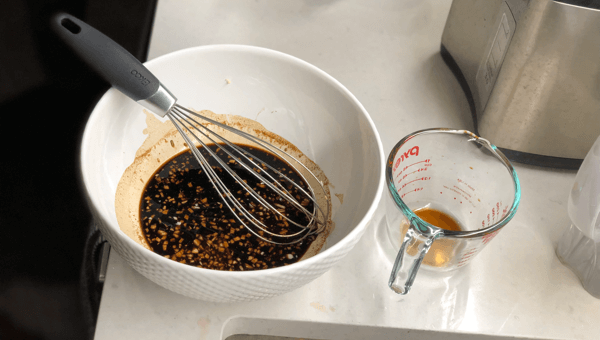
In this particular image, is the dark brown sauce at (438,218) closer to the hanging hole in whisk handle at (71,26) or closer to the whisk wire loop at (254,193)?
the whisk wire loop at (254,193)

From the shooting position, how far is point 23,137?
0.40 meters

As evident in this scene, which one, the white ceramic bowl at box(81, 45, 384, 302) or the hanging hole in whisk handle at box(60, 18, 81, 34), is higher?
the hanging hole in whisk handle at box(60, 18, 81, 34)

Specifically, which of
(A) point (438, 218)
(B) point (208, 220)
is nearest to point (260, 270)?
(B) point (208, 220)

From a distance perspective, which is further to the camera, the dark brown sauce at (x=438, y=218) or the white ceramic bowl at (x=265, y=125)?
the dark brown sauce at (x=438, y=218)

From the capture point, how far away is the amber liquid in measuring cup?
1.51 feet

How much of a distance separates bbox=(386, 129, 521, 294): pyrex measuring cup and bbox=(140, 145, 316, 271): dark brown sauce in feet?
0.32

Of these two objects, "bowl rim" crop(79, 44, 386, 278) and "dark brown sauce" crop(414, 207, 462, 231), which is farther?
"dark brown sauce" crop(414, 207, 462, 231)

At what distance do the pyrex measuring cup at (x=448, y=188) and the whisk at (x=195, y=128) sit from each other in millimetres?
87

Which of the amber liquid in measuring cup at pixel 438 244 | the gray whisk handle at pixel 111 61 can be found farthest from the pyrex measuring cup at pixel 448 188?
the gray whisk handle at pixel 111 61

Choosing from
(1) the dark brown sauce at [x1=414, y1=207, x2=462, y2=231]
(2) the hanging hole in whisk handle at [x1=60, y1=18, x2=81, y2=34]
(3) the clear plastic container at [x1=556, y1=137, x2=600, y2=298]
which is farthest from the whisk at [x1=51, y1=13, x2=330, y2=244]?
(3) the clear plastic container at [x1=556, y1=137, x2=600, y2=298]

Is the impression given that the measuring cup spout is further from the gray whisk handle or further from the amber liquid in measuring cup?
the gray whisk handle

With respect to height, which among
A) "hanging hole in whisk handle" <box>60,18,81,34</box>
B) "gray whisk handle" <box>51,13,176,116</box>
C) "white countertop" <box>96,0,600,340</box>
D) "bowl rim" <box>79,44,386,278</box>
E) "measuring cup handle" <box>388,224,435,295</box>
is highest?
"hanging hole in whisk handle" <box>60,18,81,34</box>

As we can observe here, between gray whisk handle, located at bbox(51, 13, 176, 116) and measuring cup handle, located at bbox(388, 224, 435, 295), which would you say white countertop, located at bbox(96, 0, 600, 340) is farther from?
gray whisk handle, located at bbox(51, 13, 176, 116)

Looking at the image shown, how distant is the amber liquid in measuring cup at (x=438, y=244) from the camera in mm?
461
